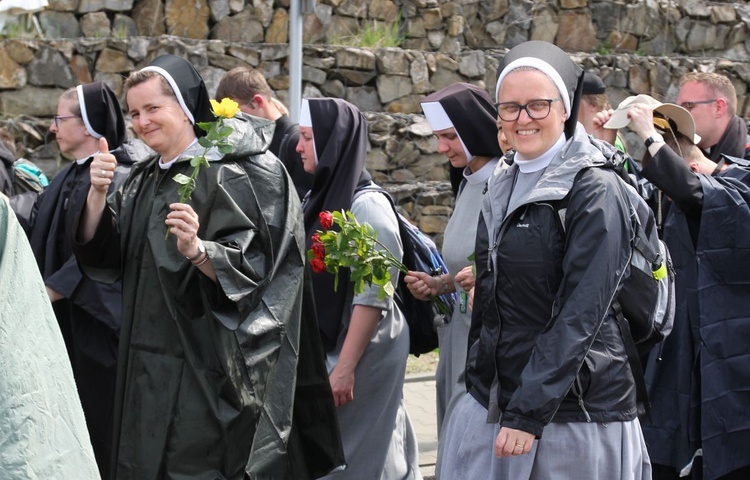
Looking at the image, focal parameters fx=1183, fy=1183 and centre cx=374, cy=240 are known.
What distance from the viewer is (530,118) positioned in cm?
349

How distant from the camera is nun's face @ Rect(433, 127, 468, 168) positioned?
185 inches

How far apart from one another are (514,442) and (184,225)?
1.22m

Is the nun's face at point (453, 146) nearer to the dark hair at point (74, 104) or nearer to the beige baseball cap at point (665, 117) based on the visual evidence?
the beige baseball cap at point (665, 117)

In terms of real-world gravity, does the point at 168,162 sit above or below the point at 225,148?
below

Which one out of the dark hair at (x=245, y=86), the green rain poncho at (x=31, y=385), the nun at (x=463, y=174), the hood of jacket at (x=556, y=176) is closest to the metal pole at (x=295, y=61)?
the dark hair at (x=245, y=86)

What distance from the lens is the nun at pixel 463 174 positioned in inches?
181

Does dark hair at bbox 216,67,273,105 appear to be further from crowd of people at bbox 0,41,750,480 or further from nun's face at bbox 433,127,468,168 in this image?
nun's face at bbox 433,127,468,168

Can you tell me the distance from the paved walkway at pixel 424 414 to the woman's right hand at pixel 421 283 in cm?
201

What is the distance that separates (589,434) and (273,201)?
56.7 inches

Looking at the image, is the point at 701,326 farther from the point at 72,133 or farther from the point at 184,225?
the point at 72,133

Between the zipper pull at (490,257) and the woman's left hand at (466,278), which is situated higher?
the zipper pull at (490,257)

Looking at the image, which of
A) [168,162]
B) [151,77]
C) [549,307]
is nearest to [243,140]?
[168,162]

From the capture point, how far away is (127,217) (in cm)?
427

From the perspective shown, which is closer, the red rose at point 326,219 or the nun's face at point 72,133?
the red rose at point 326,219
